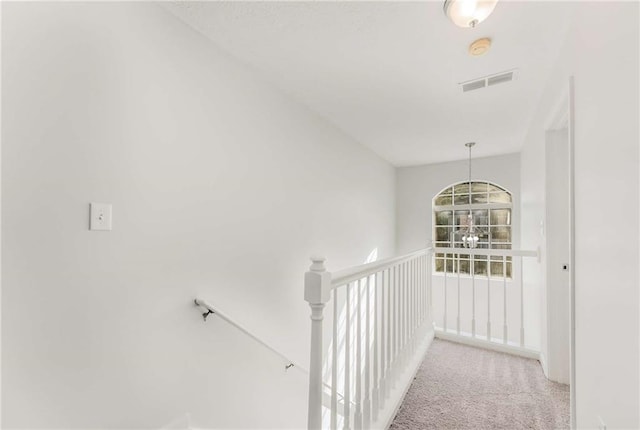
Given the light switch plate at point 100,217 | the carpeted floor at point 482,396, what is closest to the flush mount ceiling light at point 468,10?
the light switch plate at point 100,217

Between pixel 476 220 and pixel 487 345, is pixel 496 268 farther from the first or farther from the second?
pixel 487 345

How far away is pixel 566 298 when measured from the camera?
84.5 inches

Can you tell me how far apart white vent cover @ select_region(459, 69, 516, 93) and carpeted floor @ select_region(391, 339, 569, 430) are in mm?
2323

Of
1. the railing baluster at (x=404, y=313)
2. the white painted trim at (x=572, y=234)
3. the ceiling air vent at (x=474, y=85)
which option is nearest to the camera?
the white painted trim at (x=572, y=234)

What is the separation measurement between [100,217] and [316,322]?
108 cm

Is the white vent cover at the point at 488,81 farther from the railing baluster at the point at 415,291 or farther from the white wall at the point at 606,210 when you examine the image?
the railing baluster at the point at 415,291

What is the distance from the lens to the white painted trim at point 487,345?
2.64 m

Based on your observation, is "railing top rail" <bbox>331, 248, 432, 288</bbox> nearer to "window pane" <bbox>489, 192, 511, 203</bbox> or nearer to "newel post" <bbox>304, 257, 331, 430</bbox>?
"newel post" <bbox>304, 257, 331, 430</bbox>

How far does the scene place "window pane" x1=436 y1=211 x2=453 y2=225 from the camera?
16.3 ft

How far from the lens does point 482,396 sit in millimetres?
2051

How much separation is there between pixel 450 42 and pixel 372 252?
284 centimetres

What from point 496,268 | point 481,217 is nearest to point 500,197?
point 481,217

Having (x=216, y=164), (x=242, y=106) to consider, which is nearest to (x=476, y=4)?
(x=242, y=106)

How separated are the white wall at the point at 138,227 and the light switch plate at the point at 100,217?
3cm
